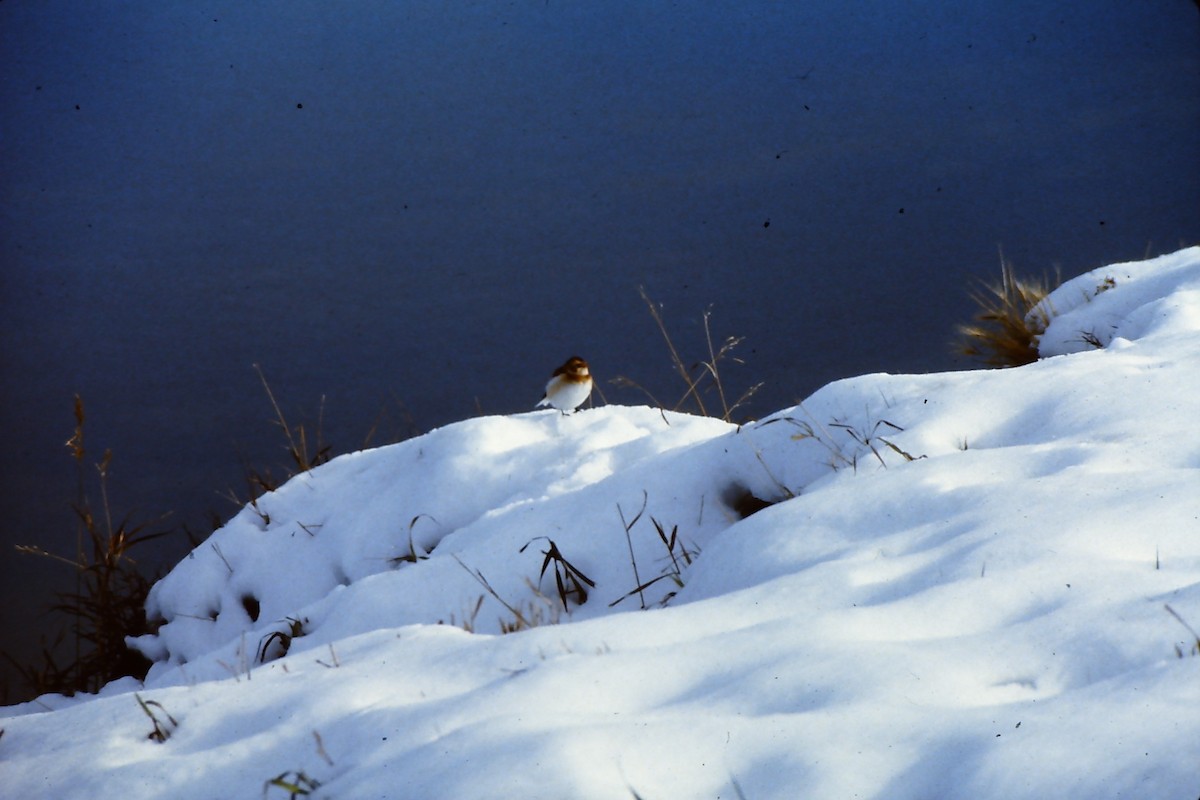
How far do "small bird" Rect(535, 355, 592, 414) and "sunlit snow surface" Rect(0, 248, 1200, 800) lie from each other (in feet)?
3.26

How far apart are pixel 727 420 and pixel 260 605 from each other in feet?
6.63

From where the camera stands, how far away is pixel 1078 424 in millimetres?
2182

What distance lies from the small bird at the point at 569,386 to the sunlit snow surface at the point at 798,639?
99cm

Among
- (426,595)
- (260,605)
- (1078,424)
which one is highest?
(1078,424)

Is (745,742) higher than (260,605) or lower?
higher

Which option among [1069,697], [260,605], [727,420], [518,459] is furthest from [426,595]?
[1069,697]

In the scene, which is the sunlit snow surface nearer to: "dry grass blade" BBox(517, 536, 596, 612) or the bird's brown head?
"dry grass blade" BBox(517, 536, 596, 612)

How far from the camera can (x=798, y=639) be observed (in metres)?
1.38

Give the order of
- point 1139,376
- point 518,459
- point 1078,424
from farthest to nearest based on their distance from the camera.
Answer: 1. point 518,459
2. point 1139,376
3. point 1078,424

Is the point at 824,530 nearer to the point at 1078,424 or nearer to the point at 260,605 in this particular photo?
the point at 1078,424

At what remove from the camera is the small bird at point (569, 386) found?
4117mm

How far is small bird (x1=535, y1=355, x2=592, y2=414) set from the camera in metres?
4.12

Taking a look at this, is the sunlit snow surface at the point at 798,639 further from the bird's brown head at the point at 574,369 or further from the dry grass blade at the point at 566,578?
the bird's brown head at the point at 574,369

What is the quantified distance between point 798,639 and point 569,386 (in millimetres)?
2790
